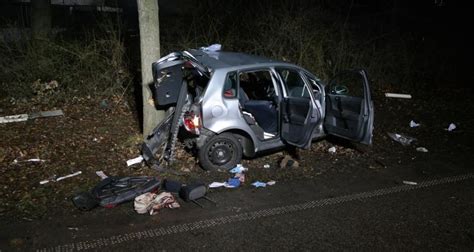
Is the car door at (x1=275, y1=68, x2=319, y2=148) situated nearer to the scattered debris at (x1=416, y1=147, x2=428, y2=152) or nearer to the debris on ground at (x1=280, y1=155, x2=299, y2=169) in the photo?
the debris on ground at (x1=280, y1=155, x2=299, y2=169)

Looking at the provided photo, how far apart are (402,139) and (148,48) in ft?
15.8

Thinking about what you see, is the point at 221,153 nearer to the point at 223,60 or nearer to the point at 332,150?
the point at 223,60

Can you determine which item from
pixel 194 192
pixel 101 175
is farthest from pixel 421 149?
pixel 101 175

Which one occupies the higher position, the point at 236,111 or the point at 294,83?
the point at 294,83

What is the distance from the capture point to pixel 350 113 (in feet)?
22.9

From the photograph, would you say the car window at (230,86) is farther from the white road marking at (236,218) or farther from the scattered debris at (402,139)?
the scattered debris at (402,139)

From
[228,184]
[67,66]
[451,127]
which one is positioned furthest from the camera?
[67,66]

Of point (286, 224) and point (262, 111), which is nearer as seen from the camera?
point (286, 224)

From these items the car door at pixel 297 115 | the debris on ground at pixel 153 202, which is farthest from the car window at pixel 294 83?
the debris on ground at pixel 153 202

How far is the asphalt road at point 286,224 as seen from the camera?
4762 millimetres

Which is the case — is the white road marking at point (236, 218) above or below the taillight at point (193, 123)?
below

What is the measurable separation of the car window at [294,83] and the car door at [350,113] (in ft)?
1.35

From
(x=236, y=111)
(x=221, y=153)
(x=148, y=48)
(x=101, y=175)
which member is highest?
(x=148, y=48)

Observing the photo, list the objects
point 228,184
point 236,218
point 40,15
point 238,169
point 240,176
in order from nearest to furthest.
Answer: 1. point 236,218
2. point 228,184
3. point 240,176
4. point 238,169
5. point 40,15
